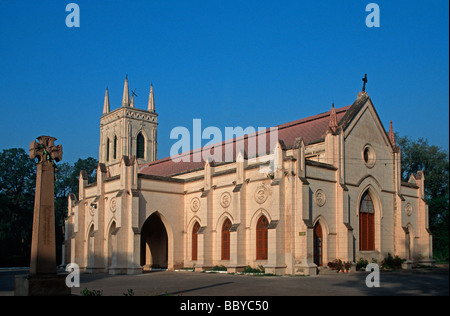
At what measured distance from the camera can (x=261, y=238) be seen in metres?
31.8

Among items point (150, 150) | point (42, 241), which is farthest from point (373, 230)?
point (150, 150)

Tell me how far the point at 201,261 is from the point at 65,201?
128 feet

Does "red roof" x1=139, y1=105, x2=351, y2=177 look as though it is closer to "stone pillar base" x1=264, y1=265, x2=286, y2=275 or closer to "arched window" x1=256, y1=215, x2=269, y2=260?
"arched window" x1=256, y1=215, x2=269, y2=260

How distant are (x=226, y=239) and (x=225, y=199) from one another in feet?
9.34

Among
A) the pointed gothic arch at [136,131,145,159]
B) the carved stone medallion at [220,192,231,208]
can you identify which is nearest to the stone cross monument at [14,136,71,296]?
the carved stone medallion at [220,192,231,208]

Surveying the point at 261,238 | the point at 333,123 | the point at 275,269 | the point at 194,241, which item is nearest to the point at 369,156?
the point at 333,123

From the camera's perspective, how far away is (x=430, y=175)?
4750 cm

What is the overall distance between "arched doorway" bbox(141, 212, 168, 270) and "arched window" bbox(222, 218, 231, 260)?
763cm

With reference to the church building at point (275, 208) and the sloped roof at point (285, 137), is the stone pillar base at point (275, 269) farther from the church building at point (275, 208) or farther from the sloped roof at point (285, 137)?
the sloped roof at point (285, 137)

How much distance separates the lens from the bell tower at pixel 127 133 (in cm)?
7119

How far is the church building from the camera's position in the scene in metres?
29.8

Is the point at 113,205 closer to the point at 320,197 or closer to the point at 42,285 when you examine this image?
the point at 320,197

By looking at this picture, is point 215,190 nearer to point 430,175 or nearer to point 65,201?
point 430,175

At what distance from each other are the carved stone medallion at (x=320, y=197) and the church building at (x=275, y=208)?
6 centimetres
